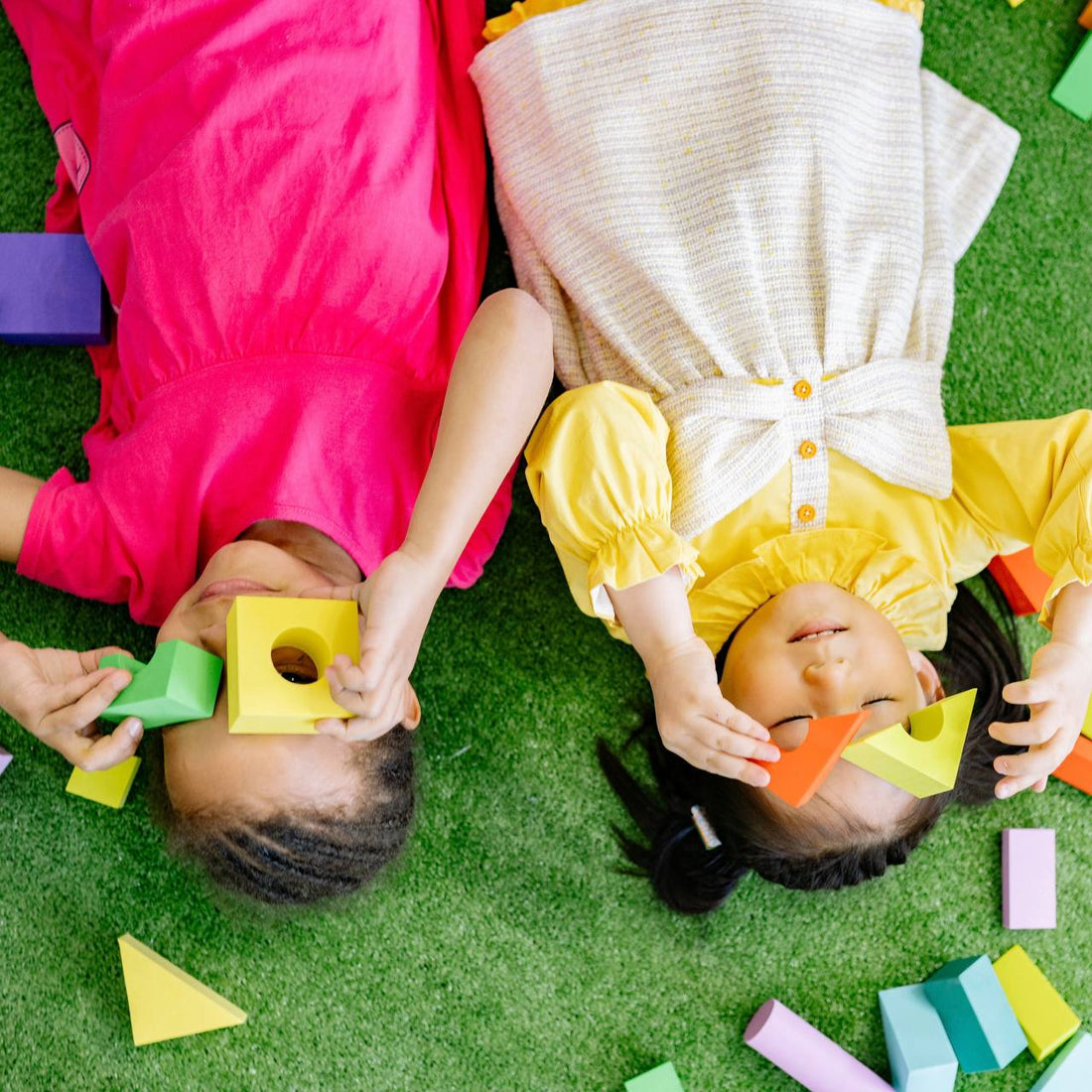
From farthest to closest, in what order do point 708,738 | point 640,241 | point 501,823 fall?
point 501,823
point 640,241
point 708,738

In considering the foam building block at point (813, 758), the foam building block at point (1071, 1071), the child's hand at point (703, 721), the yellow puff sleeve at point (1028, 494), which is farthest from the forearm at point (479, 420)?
the foam building block at point (1071, 1071)

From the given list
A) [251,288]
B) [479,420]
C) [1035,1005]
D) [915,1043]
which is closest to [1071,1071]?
[1035,1005]

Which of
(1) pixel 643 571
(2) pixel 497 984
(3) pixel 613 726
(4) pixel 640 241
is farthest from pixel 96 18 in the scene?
(2) pixel 497 984

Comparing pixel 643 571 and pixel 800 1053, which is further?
pixel 800 1053

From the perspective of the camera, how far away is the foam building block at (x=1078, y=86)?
1256 millimetres

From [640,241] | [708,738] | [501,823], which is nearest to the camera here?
[708,738]

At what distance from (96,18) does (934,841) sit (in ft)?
4.08

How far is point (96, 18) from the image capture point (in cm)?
108

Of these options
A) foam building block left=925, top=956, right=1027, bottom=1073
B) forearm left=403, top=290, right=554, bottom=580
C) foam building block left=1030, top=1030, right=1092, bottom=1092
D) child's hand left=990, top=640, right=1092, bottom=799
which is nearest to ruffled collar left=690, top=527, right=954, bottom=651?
child's hand left=990, top=640, right=1092, bottom=799

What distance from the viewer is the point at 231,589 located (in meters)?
0.94

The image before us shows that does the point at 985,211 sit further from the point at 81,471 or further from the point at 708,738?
the point at 81,471

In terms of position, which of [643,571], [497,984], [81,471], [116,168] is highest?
[116,168]

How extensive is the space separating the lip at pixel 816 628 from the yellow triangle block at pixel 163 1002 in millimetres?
701

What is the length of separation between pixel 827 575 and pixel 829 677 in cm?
15
